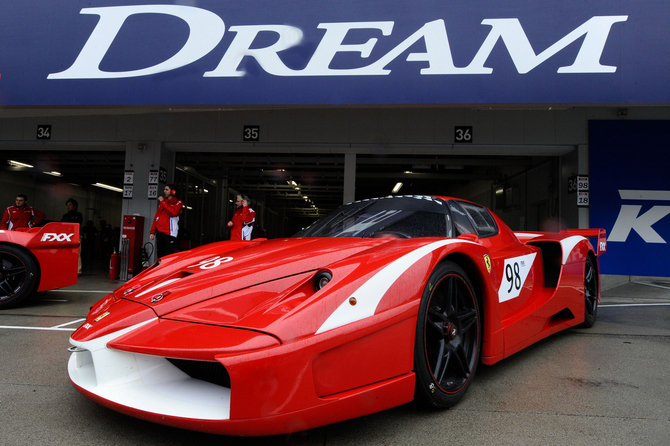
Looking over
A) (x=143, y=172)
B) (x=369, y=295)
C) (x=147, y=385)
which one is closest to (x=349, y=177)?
(x=143, y=172)

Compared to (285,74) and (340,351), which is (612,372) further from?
(285,74)

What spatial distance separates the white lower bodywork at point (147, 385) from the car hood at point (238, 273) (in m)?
0.20

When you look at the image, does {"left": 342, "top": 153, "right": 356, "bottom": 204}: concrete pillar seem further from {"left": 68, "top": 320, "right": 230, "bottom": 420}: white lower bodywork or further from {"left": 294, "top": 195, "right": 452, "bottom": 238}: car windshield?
{"left": 68, "top": 320, "right": 230, "bottom": 420}: white lower bodywork

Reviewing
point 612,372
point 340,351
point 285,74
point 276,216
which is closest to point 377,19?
point 285,74

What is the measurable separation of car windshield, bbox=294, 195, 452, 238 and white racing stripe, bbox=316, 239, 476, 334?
1.93 ft

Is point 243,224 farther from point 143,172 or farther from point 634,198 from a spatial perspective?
point 634,198

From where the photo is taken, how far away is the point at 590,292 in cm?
364

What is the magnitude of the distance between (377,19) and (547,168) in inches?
226

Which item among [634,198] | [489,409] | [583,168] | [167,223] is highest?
[583,168]

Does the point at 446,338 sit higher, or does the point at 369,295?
the point at 369,295

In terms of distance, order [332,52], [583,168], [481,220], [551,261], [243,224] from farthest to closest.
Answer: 1. [243,224]
2. [583,168]
3. [332,52]
4. [551,261]
5. [481,220]

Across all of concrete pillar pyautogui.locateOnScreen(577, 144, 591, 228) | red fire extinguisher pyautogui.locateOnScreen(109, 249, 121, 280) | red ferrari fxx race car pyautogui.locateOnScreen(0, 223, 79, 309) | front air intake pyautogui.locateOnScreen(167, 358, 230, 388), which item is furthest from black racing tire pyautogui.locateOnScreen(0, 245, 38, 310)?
concrete pillar pyautogui.locateOnScreen(577, 144, 591, 228)

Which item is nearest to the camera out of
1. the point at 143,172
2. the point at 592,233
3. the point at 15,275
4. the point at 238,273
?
the point at 238,273

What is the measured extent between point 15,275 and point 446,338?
→ 15.4 ft
